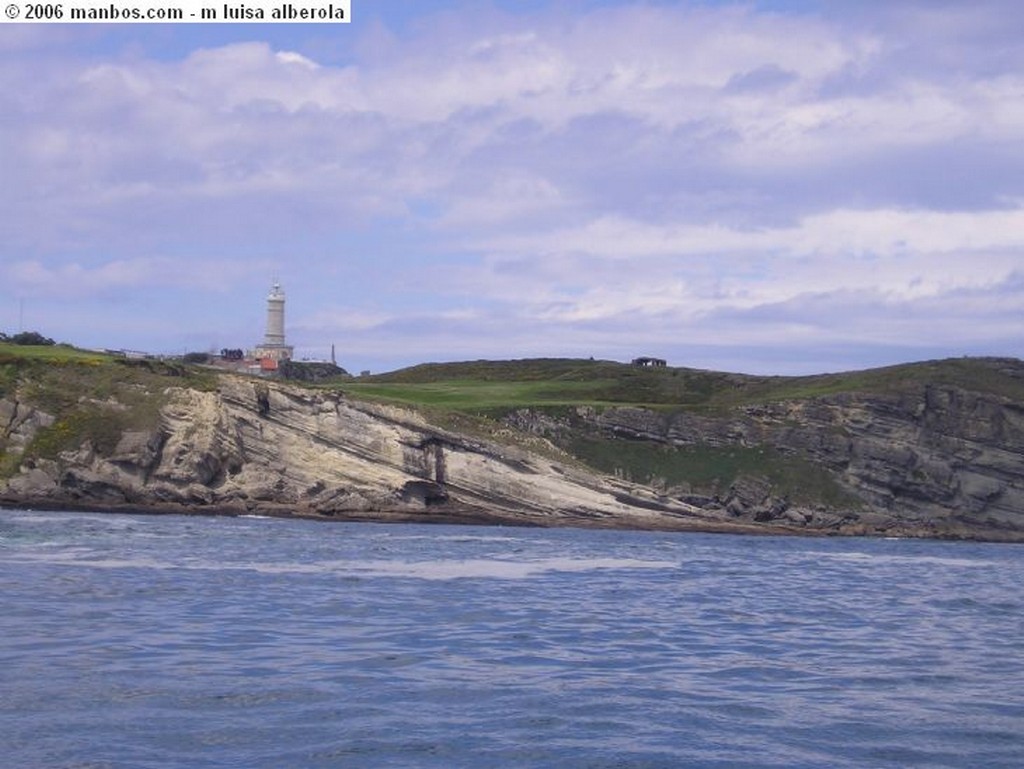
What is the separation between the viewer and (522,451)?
7519cm

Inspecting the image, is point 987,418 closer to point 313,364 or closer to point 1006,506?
point 1006,506

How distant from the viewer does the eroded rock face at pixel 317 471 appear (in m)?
66.6

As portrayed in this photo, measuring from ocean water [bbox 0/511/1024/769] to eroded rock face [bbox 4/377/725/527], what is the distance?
28880 mm

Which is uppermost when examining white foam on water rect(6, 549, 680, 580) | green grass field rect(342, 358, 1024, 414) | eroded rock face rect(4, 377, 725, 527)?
green grass field rect(342, 358, 1024, 414)

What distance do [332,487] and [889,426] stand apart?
4488 cm

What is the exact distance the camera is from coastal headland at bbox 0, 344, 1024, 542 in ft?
223

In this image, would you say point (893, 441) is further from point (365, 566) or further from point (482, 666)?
point (482, 666)

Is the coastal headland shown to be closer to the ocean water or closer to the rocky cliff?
the rocky cliff

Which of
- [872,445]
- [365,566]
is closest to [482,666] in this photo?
[365,566]

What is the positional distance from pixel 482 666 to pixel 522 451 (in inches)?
2205

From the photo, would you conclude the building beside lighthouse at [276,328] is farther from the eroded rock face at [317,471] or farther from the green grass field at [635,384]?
the eroded rock face at [317,471]

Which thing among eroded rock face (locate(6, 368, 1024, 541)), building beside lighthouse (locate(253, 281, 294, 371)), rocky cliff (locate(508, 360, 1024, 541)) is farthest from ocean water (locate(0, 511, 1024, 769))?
building beside lighthouse (locate(253, 281, 294, 371))

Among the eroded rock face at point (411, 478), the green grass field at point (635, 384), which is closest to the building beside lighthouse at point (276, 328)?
the green grass field at point (635, 384)

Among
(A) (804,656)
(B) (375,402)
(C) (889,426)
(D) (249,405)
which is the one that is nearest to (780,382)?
(C) (889,426)
